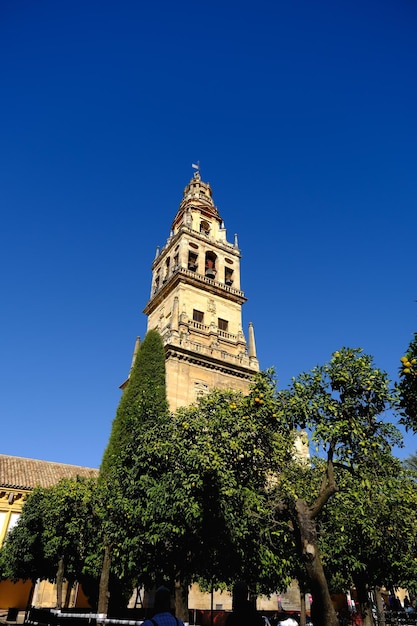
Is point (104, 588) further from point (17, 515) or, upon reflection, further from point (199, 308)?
point (199, 308)

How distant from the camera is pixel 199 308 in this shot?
3156cm

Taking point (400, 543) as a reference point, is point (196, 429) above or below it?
above

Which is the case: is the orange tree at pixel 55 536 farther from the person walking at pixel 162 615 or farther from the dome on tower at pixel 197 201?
the dome on tower at pixel 197 201

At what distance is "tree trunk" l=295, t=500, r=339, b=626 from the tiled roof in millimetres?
22858

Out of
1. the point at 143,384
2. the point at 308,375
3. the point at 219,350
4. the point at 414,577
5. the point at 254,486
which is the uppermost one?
the point at 219,350

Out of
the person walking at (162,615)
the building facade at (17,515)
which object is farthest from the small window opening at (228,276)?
the person walking at (162,615)

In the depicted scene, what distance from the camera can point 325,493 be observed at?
10.3 meters

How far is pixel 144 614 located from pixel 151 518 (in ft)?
25.5

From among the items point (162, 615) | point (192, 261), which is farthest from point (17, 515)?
point (162, 615)

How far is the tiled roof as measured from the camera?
2881 centimetres

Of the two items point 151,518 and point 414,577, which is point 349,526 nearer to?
point 414,577

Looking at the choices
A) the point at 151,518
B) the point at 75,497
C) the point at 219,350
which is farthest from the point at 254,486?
the point at 219,350

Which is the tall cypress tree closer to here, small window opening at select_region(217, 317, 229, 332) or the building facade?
the building facade

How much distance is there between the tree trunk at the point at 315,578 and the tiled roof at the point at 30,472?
2286 cm
